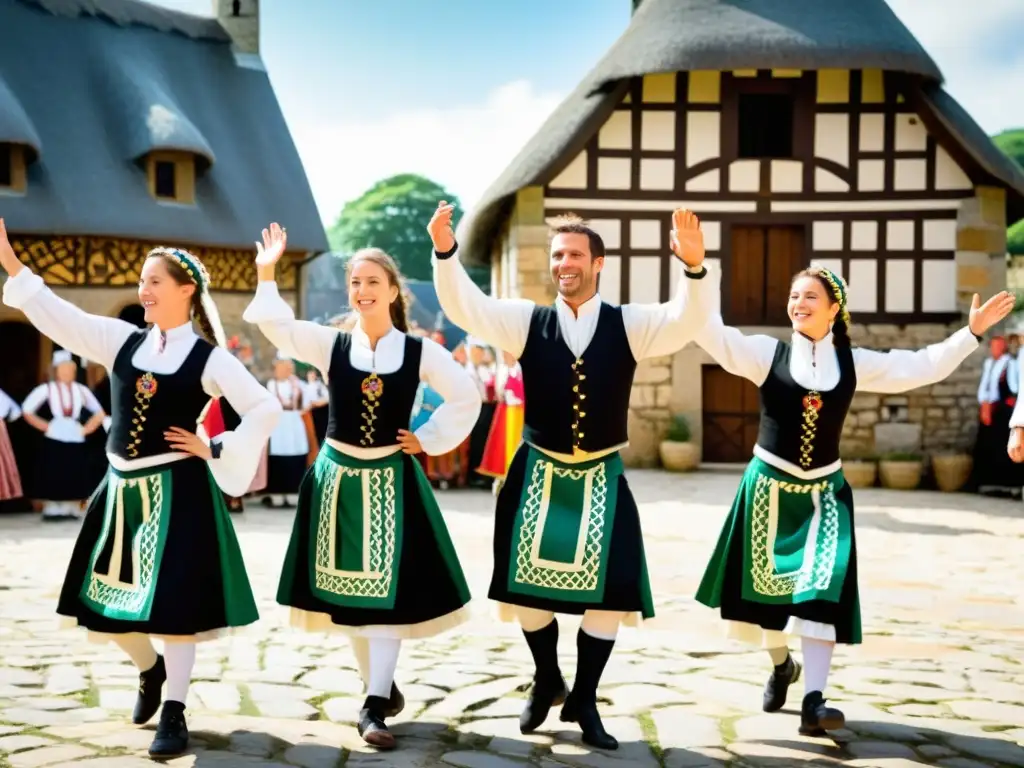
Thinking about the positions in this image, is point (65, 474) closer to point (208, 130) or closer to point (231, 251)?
point (231, 251)

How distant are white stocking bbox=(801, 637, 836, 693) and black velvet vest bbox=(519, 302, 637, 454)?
94cm

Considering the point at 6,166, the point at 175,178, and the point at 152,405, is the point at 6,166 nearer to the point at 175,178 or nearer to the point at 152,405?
the point at 175,178

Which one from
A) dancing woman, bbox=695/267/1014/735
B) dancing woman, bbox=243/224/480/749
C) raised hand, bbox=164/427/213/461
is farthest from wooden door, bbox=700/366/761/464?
raised hand, bbox=164/427/213/461

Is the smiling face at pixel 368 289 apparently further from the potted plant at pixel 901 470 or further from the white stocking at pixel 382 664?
the potted plant at pixel 901 470

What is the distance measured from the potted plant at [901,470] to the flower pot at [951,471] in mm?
197

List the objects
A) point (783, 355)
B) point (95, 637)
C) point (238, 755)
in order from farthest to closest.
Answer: point (783, 355), point (95, 637), point (238, 755)

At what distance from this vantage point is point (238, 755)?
3.54 m

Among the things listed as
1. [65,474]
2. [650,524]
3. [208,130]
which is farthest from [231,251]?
[650,524]

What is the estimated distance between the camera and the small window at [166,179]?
1647cm

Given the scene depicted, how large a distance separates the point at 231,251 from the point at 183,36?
13.5 feet

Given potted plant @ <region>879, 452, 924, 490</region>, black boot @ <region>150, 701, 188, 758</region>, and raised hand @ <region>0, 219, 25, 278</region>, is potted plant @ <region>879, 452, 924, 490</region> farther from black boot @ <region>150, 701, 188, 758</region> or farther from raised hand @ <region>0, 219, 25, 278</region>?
raised hand @ <region>0, 219, 25, 278</region>

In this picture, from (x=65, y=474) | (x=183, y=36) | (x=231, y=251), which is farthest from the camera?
(x=183, y=36)

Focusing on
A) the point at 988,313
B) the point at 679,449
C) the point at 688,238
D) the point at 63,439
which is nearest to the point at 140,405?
the point at 688,238

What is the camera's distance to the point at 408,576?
3.94 meters
